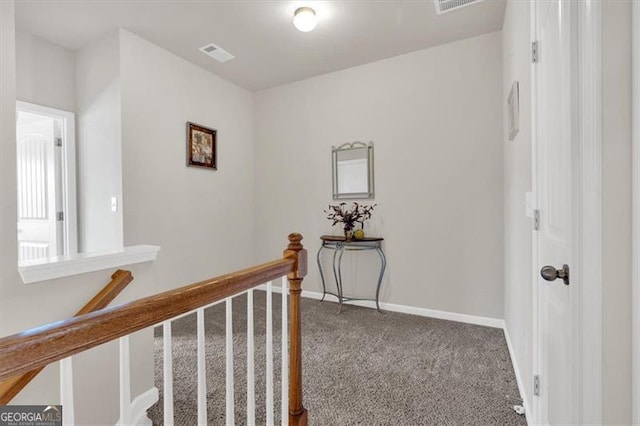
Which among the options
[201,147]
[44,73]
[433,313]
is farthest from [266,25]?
[433,313]

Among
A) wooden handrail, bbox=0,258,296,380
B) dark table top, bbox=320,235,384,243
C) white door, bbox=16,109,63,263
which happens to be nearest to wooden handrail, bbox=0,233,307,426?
wooden handrail, bbox=0,258,296,380

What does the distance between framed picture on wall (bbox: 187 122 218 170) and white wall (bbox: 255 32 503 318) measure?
914 mm

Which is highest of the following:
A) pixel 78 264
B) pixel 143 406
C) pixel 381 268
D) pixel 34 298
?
pixel 78 264

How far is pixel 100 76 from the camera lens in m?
2.89

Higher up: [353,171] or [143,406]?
[353,171]

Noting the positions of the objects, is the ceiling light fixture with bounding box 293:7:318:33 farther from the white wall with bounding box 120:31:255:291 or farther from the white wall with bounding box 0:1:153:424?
the white wall with bounding box 0:1:153:424

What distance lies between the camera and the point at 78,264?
1479 millimetres

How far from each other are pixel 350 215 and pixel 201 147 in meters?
1.83

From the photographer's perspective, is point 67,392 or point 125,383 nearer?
point 67,392

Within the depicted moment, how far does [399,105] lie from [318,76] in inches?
43.0

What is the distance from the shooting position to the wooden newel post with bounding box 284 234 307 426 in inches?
53.2

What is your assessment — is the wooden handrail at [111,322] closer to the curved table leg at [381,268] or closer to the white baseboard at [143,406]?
the white baseboard at [143,406]

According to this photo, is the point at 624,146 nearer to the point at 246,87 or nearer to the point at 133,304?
the point at 133,304

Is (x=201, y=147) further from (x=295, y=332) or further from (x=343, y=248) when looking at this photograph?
(x=295, y=332)
